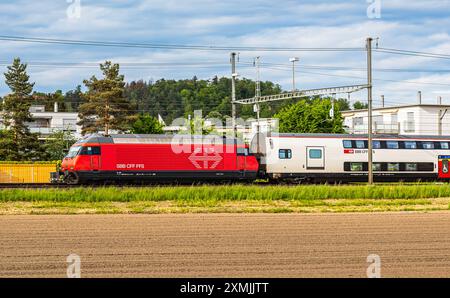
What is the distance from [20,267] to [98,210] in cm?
1222

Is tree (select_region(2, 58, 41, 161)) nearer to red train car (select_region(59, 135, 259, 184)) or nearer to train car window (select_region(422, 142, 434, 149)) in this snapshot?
red train car (select_region(59, 135, 259, 184))

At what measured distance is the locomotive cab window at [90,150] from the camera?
38625 mm

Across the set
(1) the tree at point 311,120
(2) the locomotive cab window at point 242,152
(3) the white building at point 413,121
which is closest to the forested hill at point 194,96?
(3) the white building at point 413,121

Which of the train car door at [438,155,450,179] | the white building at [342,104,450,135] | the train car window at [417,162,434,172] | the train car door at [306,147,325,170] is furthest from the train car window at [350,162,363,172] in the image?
the white building at [342,104,450,135]

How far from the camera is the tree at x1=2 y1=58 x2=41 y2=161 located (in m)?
69.3

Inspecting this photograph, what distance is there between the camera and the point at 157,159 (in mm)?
40750

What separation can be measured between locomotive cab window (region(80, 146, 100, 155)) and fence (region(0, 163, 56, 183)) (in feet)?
46.6

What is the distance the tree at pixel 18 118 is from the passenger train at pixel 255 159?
3181cm

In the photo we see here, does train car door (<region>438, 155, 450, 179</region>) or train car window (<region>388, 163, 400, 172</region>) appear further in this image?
train car door (<region>438, 155, 450, 179</region>)

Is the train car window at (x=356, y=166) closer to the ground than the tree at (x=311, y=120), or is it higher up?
closer to the ground

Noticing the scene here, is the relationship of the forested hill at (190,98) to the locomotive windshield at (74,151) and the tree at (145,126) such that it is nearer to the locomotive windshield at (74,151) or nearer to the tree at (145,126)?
the tree at (145,126)
